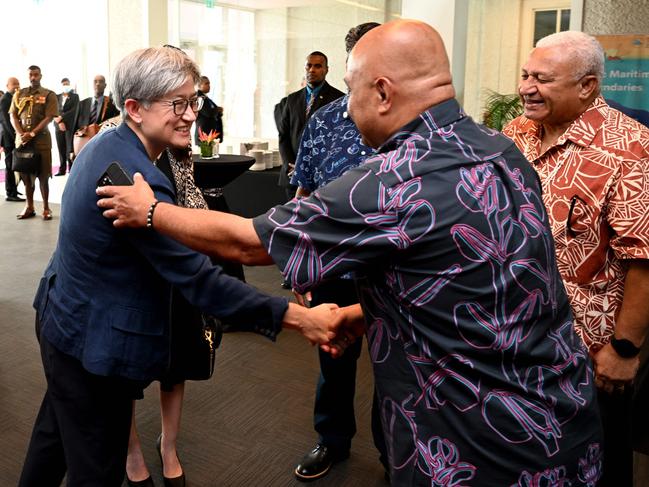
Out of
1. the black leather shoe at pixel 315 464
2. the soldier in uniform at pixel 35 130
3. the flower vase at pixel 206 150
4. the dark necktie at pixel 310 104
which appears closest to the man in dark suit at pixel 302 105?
the dark necktie at pixel 310 104

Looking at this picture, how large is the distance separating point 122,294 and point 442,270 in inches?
34.9

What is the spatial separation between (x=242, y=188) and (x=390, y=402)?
5.55 metres

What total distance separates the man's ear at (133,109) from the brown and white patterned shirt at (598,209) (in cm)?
109

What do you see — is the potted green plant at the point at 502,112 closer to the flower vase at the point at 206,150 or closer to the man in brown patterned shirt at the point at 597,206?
the flower vase at the point at 206,150

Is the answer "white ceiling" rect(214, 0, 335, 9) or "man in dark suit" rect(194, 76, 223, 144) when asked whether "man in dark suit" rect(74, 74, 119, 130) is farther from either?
"white ceiling" rect(214, 0, 335, 9)

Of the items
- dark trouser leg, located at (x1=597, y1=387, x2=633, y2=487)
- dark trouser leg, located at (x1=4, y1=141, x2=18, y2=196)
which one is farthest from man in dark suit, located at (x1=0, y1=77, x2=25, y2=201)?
dark trouser leg, located at (x1=597, y1=387, x2=633, y2=487)

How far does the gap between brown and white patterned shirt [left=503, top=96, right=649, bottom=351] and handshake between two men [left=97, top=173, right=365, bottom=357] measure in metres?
0.62

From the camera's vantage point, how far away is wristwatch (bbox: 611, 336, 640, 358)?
1.72 metres

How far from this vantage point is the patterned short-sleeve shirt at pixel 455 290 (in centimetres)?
109

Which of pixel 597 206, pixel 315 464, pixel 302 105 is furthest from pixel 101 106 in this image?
pixel 597 206

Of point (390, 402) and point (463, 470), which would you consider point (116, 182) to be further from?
point (463, 470)

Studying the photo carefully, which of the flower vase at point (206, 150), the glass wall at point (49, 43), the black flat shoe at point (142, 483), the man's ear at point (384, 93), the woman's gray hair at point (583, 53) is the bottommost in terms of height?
the black flat shoe at point (142, 483)

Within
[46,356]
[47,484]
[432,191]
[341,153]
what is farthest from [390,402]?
[341,153]

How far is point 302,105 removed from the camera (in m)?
5.49
